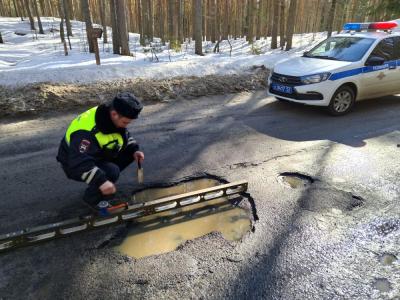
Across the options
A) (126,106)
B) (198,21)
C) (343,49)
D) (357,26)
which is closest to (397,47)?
(357,26)

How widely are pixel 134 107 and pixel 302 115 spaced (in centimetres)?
497

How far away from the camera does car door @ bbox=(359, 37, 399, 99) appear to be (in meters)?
7.00

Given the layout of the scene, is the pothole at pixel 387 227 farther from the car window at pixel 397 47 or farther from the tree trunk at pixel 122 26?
the tree trunk at pixel 122 26

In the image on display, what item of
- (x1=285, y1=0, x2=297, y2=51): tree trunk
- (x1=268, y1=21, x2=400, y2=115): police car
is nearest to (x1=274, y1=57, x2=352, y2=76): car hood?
(x1=268, y1=21, x2=400, y2=115): police car

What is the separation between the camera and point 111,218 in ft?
10.5

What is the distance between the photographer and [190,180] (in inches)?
164

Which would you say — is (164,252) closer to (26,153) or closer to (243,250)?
(243,250)

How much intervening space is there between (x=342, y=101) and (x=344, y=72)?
0.64 meters

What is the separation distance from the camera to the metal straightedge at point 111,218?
9.34 ft

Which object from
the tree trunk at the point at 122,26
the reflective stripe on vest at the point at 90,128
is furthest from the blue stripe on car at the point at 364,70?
the tree trunk at the point at 122,26

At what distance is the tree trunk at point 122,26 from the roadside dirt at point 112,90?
4033 mm

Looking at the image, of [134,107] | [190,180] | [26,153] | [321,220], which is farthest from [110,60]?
[321,220]

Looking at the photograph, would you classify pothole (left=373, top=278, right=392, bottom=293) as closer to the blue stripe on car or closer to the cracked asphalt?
the cracked asphalt

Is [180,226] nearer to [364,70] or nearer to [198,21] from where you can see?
[364,70]
